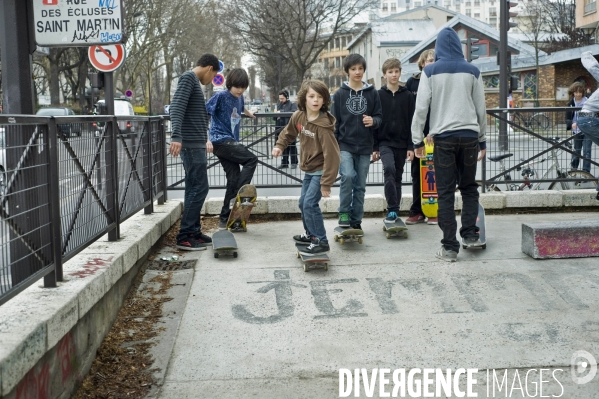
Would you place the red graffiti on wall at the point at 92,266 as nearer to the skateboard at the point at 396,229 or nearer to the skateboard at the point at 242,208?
the skateboard at the point at 242,208

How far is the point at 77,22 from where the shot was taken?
5.53 meters

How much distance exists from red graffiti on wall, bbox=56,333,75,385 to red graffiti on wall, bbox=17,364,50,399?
21 cm

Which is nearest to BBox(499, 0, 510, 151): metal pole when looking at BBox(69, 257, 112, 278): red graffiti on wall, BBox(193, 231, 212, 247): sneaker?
BBox(193, 231, 212, 247): sneaker

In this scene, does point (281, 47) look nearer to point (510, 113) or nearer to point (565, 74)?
point (565, 74)

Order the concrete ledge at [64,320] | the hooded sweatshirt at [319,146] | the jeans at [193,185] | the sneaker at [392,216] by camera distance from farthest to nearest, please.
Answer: the sneaker at [392,216] → the jeans at [193,185] → the hooded sweatshirt at [319,146] → the concrete ledge at [64,320]

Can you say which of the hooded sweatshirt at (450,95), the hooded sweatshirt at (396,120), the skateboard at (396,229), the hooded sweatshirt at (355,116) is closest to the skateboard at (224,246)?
the hooded sweatshirt at (355,116)

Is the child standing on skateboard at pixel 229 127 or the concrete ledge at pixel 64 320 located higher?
the child standing on skateboard at pixel 229 127

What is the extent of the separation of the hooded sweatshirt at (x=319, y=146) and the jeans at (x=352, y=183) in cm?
78

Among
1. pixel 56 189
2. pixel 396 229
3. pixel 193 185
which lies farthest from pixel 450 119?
pixel 56 189

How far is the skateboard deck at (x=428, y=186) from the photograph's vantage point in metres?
8.42

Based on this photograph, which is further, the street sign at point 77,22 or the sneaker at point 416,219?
the sneaker at point 416,219

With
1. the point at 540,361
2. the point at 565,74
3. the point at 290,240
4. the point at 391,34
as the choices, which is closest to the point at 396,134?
the point at 290,240

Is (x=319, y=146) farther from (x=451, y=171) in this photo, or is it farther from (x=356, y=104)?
(x=451, y=171)

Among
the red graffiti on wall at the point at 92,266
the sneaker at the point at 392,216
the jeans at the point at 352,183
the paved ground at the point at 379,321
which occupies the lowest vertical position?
the paved ground at the point at 379,321
